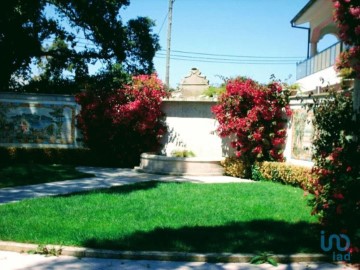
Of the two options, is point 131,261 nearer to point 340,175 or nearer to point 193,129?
point 340,175

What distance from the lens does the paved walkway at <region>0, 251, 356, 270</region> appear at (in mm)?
5012

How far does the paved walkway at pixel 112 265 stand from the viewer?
16.4ft

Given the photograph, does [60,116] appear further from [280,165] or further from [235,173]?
[280,165]

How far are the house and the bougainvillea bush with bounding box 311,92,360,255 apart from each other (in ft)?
33.4

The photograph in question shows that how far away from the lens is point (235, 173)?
559 inches

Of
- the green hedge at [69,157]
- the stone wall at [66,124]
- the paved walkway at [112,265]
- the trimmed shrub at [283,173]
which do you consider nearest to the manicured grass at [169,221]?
the paved walkway at [112,265]

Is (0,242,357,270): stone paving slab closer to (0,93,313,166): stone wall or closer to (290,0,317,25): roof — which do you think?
(0,93,313,166): stone wall

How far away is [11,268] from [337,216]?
4394 millimetres

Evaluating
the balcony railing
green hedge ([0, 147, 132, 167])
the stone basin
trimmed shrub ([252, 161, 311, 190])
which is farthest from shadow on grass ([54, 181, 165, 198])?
the balcony railing

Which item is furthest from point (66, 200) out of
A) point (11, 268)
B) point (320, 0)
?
point (320, 0)

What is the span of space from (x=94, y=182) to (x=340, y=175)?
813 cm

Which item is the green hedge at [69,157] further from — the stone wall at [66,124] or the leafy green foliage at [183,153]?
the leafy green foliage at [183,153]

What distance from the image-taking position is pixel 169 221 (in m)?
7.05

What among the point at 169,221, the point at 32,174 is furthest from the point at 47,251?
the point at 32,174
